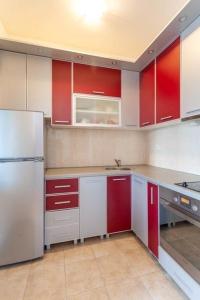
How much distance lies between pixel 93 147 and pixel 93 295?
1747 mm

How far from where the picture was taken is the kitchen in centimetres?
143

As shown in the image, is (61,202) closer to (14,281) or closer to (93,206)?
(93,206)

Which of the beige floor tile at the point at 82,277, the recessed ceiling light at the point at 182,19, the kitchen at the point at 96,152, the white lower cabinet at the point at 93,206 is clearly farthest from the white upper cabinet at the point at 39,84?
the beige floor tile at the point at 82,277

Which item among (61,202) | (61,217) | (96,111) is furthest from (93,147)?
(61,217)

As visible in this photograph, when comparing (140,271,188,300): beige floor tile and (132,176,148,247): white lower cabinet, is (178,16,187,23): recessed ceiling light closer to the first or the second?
(132,176,148,247): white lower cabinet

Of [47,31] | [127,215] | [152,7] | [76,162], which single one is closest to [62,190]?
[76,162]

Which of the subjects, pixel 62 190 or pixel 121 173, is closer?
pixel 62 190

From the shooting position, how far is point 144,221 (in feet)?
6.20

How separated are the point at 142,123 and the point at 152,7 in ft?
4.22

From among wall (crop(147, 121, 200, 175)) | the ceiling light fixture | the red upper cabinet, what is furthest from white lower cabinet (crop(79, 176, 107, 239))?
Result: the ceiling light fixture

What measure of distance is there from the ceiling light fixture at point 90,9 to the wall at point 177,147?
142 cm

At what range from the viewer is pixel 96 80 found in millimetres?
2291

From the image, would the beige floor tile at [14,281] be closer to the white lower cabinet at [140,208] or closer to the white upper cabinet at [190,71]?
the white lower cabinet at [140,208]

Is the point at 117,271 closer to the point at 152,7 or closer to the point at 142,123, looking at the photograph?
the point at 142,123
